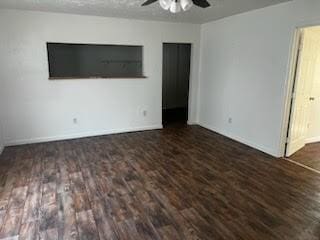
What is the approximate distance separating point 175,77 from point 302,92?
14.1ft

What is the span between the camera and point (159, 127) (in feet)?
19.4

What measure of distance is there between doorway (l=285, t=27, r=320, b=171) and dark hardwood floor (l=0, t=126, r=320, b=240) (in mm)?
503

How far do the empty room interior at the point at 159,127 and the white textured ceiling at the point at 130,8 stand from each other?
33 millimetres

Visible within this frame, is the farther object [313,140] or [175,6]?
[313,140]

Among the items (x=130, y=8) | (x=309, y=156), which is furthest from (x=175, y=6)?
(x=309, y=156)

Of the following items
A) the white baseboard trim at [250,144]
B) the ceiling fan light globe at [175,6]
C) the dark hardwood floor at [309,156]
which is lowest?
the dark hardwood floor at [309,156]

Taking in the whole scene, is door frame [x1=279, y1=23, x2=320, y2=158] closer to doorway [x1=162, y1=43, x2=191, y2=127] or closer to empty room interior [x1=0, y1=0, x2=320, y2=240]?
empty room interior [x1=0, y1=0, x2=320, y2=240]

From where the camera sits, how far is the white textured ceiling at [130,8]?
3.69 meters

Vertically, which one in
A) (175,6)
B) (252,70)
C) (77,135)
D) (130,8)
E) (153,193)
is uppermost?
(130,8)

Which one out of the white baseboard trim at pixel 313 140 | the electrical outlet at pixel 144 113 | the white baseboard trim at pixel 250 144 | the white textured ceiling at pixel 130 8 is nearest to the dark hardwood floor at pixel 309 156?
the white baseboard trim at pixel 313 140

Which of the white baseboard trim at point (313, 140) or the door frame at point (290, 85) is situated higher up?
the door frame at point (290, 85)

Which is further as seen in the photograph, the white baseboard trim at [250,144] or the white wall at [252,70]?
the white baseboard trim at [250,144]

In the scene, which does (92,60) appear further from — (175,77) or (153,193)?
(153,193)

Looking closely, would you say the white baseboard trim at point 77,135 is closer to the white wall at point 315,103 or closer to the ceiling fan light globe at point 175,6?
the white wall at point 315,103
